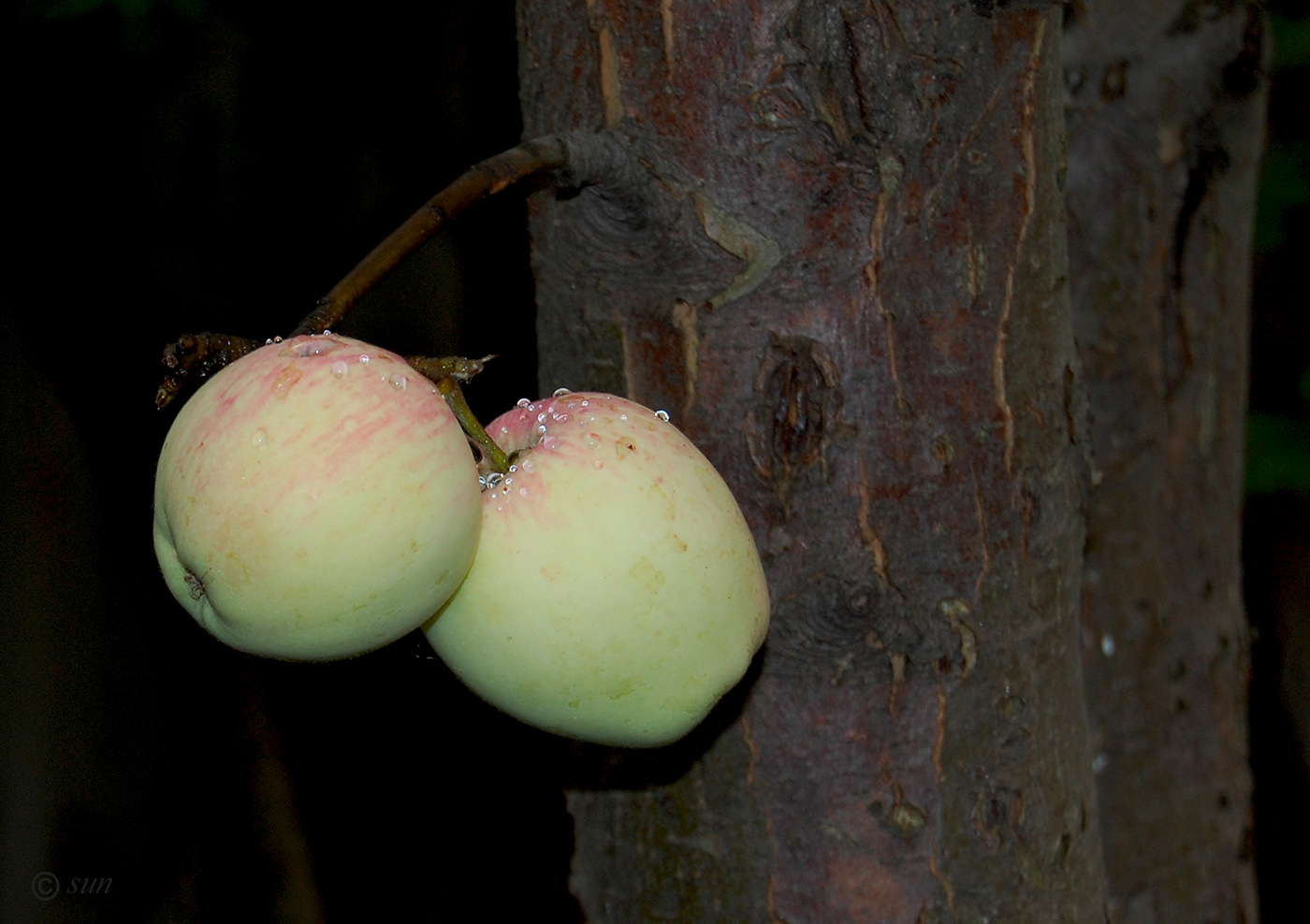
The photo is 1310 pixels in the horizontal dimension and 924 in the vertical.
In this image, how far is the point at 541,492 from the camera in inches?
22.7

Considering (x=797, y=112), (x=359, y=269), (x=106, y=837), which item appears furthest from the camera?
(x=106, y=837)

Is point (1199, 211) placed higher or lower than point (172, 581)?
higher

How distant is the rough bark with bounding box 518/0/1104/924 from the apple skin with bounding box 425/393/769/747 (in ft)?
0.29

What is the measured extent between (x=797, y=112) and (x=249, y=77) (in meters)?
2.08

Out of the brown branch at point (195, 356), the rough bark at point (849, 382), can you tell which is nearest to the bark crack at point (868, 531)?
the rough bark at point (849, 382)

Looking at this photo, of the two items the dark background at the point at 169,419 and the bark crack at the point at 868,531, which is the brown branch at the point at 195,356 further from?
the dark background at the point at 169,419

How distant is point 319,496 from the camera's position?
52 cm

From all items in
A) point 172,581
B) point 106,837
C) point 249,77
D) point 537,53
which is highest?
point 249,77

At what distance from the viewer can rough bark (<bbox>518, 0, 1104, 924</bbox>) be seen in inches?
25.5

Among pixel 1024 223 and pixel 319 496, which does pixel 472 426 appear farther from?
pixel 1024 223

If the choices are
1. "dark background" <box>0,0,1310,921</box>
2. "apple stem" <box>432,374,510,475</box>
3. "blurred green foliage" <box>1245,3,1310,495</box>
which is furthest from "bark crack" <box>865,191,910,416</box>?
"blurred green foliage" <box>1245,3,1310,495</box>

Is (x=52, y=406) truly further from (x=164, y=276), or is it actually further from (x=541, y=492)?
(x=541, y=492)

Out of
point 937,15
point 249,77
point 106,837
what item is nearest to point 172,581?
point 937,15

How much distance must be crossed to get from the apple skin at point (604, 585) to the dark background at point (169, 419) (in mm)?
1478
